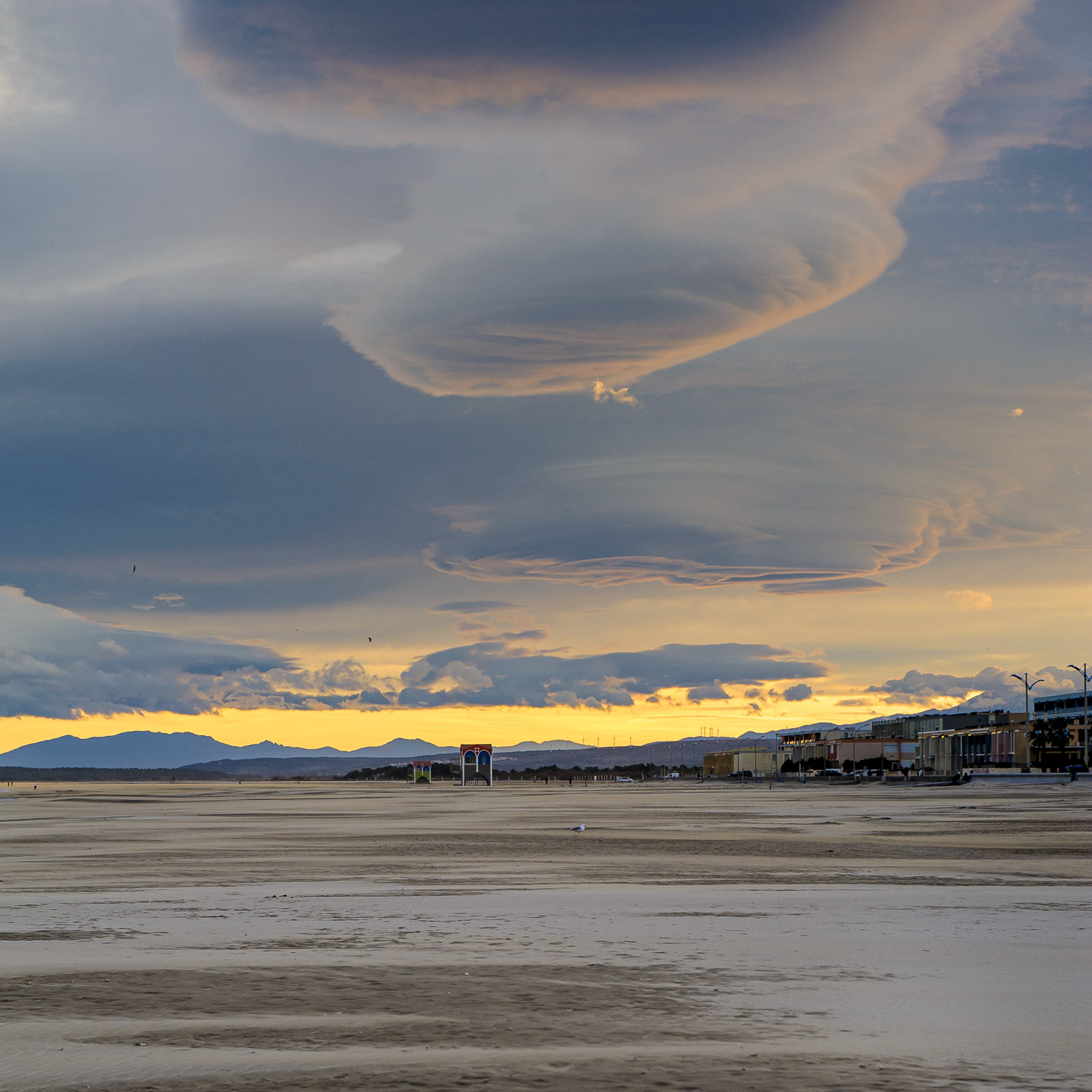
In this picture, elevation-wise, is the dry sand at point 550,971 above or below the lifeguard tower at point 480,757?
above

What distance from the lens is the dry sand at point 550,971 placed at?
1025 centimetres

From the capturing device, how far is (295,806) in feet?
274

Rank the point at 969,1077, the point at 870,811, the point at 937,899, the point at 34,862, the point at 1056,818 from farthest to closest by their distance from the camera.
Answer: the point at 870,811
the point at 1056,818
the point at 34,862
the point at 937,899
the point at 969,1077

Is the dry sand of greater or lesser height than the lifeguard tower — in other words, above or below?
above

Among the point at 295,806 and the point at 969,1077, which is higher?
the point at 969,1077

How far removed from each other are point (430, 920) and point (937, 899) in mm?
8775

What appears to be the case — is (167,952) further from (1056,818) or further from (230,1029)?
(1056,818)

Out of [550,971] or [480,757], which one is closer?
[550,971]

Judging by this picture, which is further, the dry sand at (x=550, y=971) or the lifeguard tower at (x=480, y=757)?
the lifeguard tower at (x=480, y=757)

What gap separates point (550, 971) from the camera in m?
14.8

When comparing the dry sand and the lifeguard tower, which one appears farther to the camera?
the lifeguard tower

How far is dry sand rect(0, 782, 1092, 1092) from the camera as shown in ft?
33.6

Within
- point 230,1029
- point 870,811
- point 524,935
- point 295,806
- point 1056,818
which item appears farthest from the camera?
point 295,806

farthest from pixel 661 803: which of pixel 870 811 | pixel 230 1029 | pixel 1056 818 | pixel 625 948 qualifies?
pixel 230 1029
